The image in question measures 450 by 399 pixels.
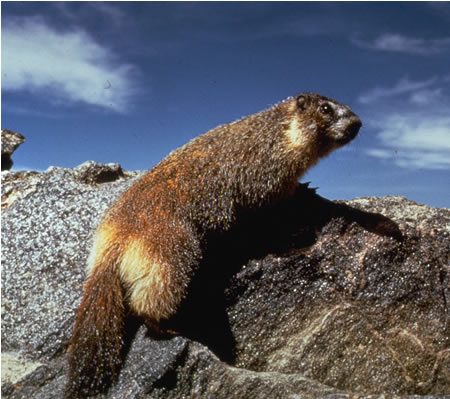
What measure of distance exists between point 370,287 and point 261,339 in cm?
131

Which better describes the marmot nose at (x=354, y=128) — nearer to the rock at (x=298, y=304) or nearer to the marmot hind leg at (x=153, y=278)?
the rock at (x=298, y=304)

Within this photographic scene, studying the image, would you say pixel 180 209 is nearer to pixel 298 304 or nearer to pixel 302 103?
pixel 298 304

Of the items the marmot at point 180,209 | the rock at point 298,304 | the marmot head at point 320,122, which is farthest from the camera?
the marmot head at point 320,122

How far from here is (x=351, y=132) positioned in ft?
22.6

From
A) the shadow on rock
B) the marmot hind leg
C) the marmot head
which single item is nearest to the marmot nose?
the marmot head

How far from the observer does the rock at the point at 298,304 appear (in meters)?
5.90

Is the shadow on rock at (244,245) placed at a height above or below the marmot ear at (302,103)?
below

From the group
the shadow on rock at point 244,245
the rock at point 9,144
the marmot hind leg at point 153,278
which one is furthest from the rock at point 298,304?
the rock at point 9,144

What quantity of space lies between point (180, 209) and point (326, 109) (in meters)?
2.30

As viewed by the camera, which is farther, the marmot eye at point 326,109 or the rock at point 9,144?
the rock at point 9,144

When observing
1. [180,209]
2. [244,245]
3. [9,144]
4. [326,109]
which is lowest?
[244,245]

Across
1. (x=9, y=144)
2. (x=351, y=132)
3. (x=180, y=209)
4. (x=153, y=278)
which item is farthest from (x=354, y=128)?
(x=9, y=144)

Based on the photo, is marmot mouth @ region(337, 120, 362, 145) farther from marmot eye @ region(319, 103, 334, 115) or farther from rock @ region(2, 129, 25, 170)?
rock @ region(2, 129, 25, 170)

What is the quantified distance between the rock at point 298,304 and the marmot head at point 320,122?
0.82 meters
